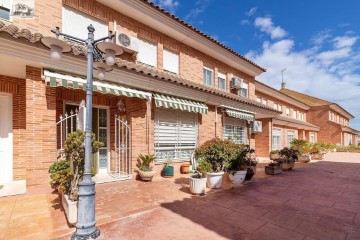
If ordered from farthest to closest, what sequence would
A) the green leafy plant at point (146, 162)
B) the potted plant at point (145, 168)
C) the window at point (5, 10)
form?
the green leafy plant at point (146, 162), the potted plant at point (145, 168), the window at point (5, 10)

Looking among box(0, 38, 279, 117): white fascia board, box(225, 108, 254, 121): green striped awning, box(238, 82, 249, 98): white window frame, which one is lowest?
box(225, 108, 254, 121): green striped awning

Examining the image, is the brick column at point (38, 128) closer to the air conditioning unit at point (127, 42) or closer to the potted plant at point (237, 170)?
the air conditioning unit at point (127, 42)

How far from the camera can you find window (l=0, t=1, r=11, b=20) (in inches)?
271

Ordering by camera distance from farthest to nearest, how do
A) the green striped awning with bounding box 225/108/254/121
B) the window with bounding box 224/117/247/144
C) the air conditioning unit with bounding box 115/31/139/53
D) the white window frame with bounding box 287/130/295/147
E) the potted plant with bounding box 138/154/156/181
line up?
the white window frame with bounding box 287/130/295/147
the window with bounding box 224/117/247/144
the green striped awning with bounding box 225/108/254/121
the air conditioning unit with bounding box 115/31/139/53
the potted plant with bounding box 138/154/156/181

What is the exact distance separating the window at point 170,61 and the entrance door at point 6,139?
711 centimetres

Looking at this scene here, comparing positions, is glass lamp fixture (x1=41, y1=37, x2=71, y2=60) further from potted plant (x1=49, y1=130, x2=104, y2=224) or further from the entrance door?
the entrance door

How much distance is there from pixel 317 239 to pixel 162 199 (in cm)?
390

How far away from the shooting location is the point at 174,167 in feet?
33.2

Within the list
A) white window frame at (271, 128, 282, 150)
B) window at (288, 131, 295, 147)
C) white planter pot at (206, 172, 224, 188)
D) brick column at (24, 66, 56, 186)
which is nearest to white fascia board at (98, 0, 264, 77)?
brick column at (24, 66, 56, 186)

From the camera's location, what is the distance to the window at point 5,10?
6891mm

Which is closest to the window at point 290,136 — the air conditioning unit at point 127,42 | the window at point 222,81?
the window at point 222,81

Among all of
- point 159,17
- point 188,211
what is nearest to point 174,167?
point 188,211

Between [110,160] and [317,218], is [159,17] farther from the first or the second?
[317,218]

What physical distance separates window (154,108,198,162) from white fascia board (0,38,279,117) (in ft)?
3.51
